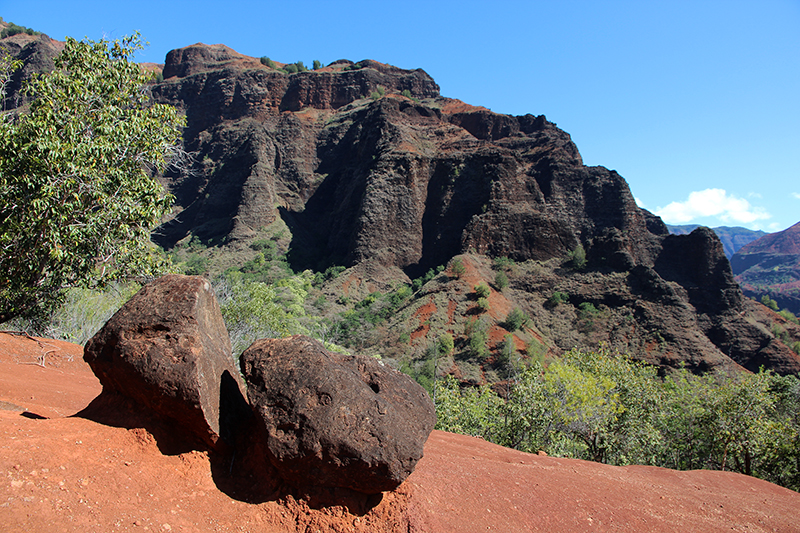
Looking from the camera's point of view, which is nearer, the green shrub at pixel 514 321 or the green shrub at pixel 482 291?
the green shrub at pixel 514 321

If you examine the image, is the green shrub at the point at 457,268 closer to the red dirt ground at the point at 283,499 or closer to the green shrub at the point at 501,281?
the green shrub at the point at 501,281

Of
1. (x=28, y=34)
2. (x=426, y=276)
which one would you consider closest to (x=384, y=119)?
(x=426, y=276)

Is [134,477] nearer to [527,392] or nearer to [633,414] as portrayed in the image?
[527,392]

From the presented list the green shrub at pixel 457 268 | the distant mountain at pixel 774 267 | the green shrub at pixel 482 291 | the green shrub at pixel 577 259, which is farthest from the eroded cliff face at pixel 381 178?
the distant mountain at pixel 774 267

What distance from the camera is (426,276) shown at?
52.4 m

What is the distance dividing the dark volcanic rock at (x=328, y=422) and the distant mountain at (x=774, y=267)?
430ft

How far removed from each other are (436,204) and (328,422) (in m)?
55.1

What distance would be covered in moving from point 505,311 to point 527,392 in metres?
27.0

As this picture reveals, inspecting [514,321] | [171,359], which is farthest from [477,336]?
[171,359]

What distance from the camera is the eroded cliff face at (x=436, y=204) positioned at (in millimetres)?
43938

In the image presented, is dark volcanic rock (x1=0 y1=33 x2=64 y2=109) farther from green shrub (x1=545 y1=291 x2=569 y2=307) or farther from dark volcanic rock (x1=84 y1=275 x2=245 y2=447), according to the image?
dark volcanic rock (x1=84 y1=275 x2=245 y2=447)

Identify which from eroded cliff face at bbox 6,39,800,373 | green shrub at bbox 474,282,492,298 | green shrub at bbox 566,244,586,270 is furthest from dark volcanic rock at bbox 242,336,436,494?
green shrub at bbox 566,244,586,270

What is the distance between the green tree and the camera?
7785 mm

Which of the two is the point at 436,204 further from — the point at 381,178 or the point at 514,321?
the point at 514,321
